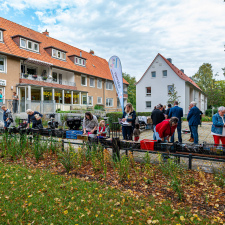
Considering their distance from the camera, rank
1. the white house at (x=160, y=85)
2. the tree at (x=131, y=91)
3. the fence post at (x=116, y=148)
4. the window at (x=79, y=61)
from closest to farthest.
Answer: the fence post at (x=116, y=148)
the window at (x=79, y=61)
the white house at (x=160, y=85)
the tree at (x=131, y=91)

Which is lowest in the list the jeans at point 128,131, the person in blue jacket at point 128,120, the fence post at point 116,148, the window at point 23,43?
the fence post at point 116,148

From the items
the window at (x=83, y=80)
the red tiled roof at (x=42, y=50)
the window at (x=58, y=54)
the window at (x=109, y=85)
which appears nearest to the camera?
the red tiled roof at (x=42, y=50)

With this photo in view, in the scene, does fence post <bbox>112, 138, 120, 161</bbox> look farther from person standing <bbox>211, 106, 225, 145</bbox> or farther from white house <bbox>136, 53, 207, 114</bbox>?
white house <bbox>136, 53, 207, 114</bbox>

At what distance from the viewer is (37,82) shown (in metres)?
23.9

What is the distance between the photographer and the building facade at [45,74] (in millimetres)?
21078

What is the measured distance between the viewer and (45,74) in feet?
87.7

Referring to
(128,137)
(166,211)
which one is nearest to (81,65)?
(128,137)

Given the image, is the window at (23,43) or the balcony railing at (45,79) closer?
the balcony railing at (45,79)

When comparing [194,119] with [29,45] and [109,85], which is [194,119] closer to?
[29,45]

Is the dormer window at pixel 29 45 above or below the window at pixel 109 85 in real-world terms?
above

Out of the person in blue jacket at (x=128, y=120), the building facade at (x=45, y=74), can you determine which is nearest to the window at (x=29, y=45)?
the building facade at (x=45, y=74)

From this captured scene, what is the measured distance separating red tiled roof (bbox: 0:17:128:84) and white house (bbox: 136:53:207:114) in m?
7.12

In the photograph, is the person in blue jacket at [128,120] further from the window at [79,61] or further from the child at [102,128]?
the window at [79,61]

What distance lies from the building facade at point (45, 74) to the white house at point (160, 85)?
6262 mm
